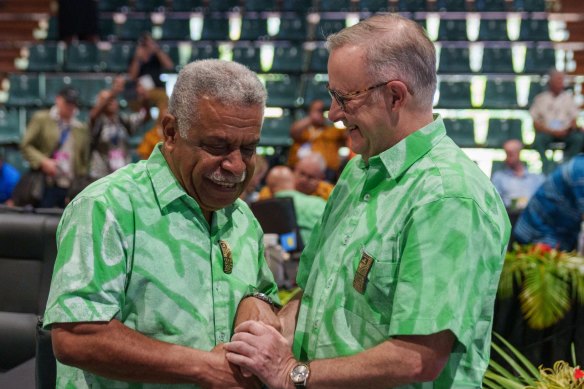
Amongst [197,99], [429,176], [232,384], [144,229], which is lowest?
[232,384]

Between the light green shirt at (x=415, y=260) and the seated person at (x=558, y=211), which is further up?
the light green shirt at (x=415, y=260)

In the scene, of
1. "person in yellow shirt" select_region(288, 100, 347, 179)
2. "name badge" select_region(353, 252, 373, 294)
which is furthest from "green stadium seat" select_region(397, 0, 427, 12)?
"name badge" select_region(353, 252, 373, 294)

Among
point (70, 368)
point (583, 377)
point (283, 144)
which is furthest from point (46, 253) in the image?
point (283, 144)

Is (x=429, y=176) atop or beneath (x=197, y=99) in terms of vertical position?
beneath

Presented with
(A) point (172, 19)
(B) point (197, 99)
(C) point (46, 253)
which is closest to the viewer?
(B) point (197, 99)

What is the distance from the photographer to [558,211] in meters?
4.59

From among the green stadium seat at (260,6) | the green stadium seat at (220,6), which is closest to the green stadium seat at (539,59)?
the green stadium seat at (260,6)

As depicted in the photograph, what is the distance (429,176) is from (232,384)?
0.59m

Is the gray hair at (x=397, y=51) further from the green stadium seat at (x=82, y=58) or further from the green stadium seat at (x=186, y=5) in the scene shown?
the green stadium seat at (x=186, y=5)

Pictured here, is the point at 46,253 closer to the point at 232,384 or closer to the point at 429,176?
the point at 232,384

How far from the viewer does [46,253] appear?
3.36m

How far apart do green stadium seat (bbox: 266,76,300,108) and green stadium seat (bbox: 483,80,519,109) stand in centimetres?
234

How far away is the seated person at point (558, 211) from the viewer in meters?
4.43

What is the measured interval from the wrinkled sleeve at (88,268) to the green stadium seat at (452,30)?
1035 cm
